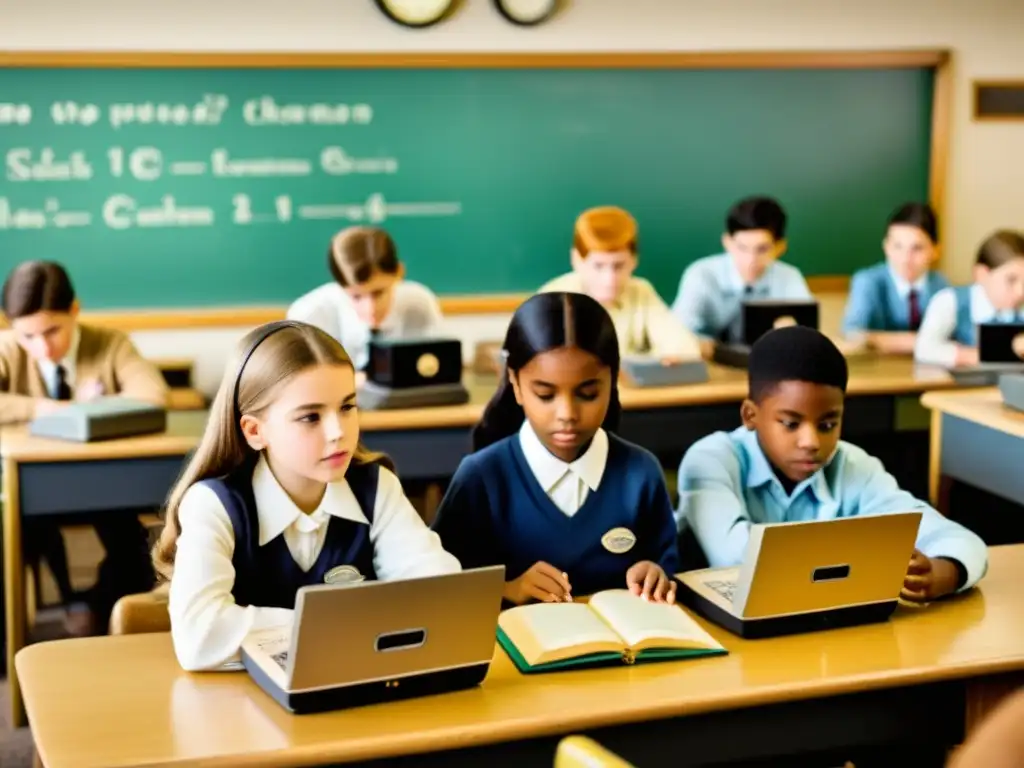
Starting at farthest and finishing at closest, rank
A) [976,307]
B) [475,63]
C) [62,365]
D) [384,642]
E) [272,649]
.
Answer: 1. [475,63]
2. [976,307]
3. [62,365]
4. [272,649]
5. [384,642]

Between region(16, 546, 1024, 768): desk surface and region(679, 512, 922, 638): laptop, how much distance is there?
27mm

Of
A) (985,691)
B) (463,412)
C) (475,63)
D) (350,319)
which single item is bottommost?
(985,691)

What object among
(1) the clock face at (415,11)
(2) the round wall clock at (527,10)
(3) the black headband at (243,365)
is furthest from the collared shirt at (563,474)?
(2) the round wall clock at (527,10)

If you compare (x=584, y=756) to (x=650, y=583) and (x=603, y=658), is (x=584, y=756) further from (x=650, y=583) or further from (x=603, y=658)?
(x=650, y=583)

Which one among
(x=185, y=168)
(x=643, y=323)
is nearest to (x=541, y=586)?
(x=643, y=323)

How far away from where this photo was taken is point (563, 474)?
220cm

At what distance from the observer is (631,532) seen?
7.31ft

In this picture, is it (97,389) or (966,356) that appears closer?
(97,389)

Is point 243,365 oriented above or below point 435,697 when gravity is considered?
above

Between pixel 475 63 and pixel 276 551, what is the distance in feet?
11.5

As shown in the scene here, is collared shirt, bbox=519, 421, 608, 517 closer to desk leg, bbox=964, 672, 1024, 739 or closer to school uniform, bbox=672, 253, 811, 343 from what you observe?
desk leg, bbox=964, 672, 1024, 739

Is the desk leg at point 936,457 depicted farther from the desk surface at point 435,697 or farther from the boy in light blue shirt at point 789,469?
the desk surface at point 435,697

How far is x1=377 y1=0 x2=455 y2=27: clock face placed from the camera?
16.3ft

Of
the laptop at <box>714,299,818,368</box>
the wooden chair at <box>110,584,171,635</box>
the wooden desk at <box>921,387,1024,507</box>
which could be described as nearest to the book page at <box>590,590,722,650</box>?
the wooden chair at <box>110,584,171,635</box>
